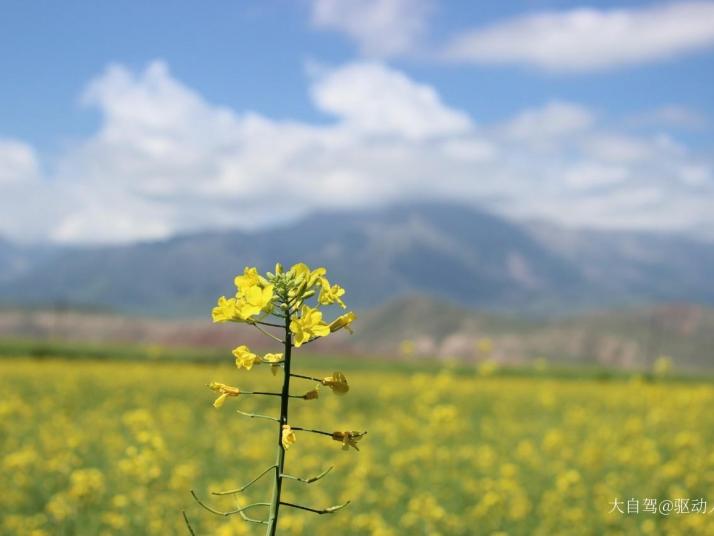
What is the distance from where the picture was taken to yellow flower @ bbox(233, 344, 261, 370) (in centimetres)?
199

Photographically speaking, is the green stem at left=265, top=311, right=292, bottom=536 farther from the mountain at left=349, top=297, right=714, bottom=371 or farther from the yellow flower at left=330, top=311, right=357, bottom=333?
the mountain at left=349, top=297, right=714, bottom=371

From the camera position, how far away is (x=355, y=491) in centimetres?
809

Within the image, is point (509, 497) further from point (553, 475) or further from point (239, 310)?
point (239, 310)

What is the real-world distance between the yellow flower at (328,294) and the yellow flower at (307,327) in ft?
0.25

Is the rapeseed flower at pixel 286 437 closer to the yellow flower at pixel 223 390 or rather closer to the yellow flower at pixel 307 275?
the yellow flower at pixel 223 390

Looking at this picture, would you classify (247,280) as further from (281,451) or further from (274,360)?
(281,451)

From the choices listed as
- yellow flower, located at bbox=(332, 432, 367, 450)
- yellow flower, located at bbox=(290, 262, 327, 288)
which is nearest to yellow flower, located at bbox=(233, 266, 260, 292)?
yellow flower, located at bbox=(290, 262, 327, 288)

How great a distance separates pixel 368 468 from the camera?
907cm

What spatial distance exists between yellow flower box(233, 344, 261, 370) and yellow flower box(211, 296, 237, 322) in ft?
0.28

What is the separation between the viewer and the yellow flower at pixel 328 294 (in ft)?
6.65

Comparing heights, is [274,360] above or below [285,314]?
below

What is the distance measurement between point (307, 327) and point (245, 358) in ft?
0.69

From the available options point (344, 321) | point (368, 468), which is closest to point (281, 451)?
point (344, 321)

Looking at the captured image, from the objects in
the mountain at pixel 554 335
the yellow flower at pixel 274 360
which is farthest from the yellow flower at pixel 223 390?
the mountain at pixel 554 335
